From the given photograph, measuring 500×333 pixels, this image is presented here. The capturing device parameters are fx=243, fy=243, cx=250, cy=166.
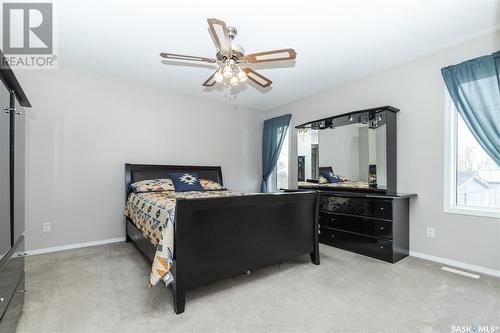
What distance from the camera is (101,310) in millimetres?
1813

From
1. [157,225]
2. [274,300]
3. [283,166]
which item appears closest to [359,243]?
[274,300]

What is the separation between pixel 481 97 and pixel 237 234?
8.98 ft

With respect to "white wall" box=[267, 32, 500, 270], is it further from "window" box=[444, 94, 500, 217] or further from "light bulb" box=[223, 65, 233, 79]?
"light bulb" box=[223, 65, 233, 79]

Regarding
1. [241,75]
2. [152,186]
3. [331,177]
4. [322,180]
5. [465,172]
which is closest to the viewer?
[241,75]

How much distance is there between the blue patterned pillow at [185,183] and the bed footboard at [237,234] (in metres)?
1.62

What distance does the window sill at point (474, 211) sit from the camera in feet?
7.90

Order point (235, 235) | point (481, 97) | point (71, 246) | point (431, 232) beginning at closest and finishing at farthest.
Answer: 1. point (235, 235)
2. point (481, 97)
3. point (431, 232)
4. point (71, 246)

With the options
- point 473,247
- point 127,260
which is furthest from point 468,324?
point 127,260

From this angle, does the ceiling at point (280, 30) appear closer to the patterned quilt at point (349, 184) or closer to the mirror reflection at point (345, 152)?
the mirror reflection at point (345, 152)

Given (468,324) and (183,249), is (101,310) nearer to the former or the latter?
(183,249)

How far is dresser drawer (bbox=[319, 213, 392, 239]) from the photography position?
2.82 m

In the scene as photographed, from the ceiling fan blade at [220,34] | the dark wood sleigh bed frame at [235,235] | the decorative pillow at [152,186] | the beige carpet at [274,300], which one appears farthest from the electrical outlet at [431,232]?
the decorative pillow at [152,186]

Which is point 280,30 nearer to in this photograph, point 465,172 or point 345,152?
point 345,152

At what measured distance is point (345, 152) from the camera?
11.8 feet
